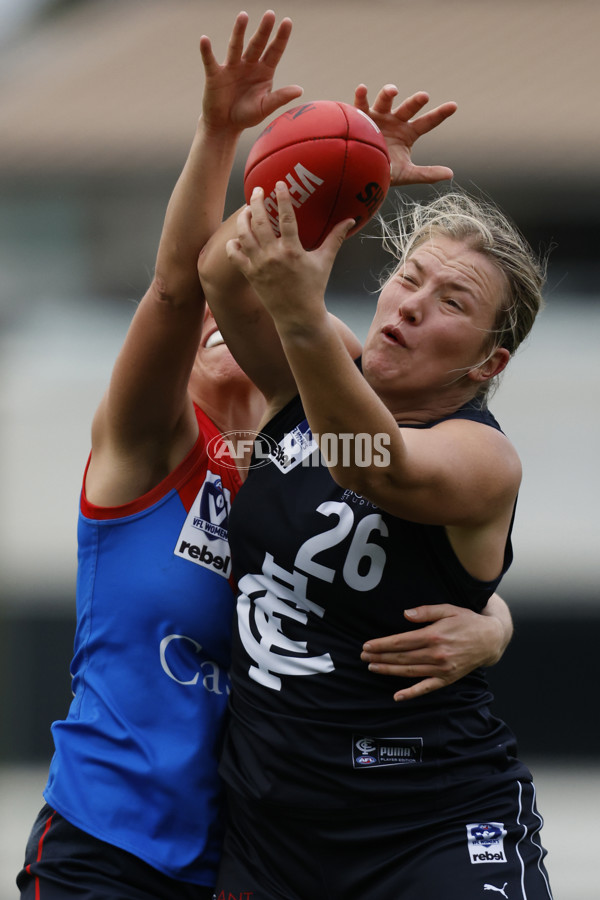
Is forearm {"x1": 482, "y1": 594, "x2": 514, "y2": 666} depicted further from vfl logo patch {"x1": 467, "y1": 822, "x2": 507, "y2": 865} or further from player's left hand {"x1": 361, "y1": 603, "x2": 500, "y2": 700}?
vfl logo patch {"x1": 467, "y1": 822, "x2": 507, "y2": 865}

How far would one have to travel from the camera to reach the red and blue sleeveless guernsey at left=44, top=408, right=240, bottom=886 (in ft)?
8.01

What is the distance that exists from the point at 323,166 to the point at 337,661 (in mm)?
1117

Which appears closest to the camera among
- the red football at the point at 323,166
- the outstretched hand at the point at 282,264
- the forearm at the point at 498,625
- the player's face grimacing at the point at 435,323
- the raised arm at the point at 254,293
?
the outstretched hand at the point at 282,264

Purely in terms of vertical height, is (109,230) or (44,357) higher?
(109,230)

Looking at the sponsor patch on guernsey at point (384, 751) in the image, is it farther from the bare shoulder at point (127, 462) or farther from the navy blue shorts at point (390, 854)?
the bare shoulder at point (127, 462)

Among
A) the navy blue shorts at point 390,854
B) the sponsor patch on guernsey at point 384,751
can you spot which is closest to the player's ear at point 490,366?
the sponsor patch on guernsey at point 384,751

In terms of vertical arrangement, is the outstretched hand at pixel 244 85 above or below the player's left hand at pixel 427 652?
above

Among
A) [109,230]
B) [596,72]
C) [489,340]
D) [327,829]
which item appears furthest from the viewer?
[109,230]

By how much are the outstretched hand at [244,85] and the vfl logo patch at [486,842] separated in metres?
1.69

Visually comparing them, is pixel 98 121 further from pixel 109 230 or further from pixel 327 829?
pixel 327 829

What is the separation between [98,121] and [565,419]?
206 inches

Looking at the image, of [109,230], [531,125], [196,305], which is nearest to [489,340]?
[196,305]

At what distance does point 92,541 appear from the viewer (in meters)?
2.63

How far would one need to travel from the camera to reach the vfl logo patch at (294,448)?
8.06 feet
